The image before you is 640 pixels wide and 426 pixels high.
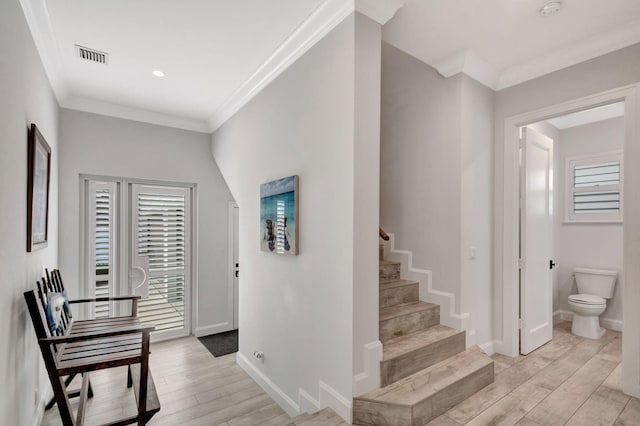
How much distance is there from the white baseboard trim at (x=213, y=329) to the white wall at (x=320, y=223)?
152 cm

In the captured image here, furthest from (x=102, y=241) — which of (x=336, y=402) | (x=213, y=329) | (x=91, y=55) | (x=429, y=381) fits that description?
(x=429, y=381)

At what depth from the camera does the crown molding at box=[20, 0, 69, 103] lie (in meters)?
1.95

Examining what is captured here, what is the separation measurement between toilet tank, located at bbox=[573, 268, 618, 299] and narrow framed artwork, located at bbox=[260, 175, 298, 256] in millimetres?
4025

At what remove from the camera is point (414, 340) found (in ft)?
Result: 7.88

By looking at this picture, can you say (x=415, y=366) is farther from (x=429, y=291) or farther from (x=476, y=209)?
(x=476, y=209)

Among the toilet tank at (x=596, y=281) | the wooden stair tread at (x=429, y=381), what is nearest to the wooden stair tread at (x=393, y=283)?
the wooden stair tread at (x=429, y=381)

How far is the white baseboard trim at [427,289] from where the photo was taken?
2.68 m

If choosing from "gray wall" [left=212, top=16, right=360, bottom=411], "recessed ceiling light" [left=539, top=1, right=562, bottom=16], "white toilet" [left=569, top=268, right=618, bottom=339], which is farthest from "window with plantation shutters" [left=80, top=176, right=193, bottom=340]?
"white toilet" [left=569, top=268, right=618, bottom=339]

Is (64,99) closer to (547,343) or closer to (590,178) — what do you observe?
(547,343)

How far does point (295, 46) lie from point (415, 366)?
8.25ft

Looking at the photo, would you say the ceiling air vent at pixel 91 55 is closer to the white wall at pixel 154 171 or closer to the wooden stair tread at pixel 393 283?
the white wall at pixel 154 171

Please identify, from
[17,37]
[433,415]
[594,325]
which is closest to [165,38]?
[17,37]

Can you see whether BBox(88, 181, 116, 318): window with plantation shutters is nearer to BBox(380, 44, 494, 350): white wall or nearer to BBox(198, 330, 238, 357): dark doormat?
BBox(198, 330, 238, 357): dark doormat

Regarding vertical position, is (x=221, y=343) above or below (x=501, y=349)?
below
